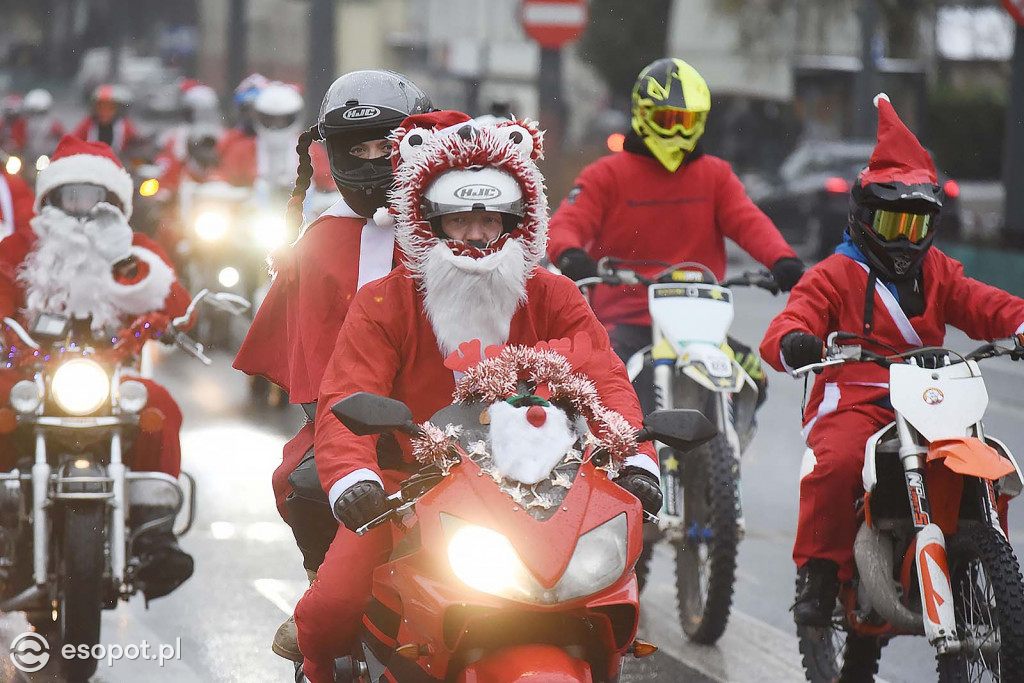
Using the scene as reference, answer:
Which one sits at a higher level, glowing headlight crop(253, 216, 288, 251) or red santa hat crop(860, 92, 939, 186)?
red santa hat crop(860, 92, 939, 186)

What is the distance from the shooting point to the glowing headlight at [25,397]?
6477mm

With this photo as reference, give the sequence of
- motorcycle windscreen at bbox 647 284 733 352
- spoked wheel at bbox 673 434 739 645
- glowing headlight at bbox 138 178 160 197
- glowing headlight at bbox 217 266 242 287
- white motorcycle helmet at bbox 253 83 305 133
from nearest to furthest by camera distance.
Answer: spoked wheel at bbox 673 434 739 645, motorcycle windscreen at bbox 647 284 733 352, glowing headlight at bbox 217 266 242 287, glowing headlight at bbox 138 178 160 197, white motorcycle helmet at bbox 253 83 305 133

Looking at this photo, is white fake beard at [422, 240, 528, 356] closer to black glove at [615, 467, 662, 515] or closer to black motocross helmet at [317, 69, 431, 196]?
black glove at [615, 467, 662, 515]

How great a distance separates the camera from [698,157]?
823cm

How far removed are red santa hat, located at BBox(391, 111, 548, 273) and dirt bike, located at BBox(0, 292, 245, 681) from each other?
6.83ft

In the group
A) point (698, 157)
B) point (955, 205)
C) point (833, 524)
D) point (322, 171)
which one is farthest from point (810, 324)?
point (955, 205)

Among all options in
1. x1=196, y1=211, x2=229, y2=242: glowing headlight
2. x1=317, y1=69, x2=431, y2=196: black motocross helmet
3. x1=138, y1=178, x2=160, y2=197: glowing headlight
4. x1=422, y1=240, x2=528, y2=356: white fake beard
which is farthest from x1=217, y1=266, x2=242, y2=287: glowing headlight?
x1=196, y1=211, x2=229, y2=242: glowing headlight

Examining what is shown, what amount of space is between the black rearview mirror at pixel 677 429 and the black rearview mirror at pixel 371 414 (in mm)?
595

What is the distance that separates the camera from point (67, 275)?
6797mm

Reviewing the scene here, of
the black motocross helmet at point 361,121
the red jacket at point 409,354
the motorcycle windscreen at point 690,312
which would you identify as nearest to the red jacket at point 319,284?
the black motocross helmet at point 361,121

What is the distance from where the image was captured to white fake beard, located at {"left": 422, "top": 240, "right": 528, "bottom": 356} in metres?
4.63

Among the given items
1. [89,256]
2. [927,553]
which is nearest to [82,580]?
[89,256]

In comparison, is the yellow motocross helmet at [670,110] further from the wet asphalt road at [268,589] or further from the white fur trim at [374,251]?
the white fur trim at [374,251]

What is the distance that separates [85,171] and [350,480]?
309 centimetres
